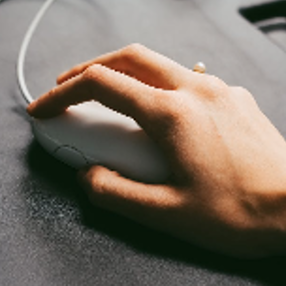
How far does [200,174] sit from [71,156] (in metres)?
0.15

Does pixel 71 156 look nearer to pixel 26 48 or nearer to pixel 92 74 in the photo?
pixel 92 74

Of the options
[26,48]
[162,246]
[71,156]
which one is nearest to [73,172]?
[71,156]

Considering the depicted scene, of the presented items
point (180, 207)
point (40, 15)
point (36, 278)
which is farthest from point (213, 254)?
point (40, 15)

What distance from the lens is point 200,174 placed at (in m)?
0.43

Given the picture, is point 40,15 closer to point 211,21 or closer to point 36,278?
point 211,21

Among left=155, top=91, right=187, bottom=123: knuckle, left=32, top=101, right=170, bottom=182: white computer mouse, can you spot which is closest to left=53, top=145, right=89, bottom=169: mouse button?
left=32, top=101, right=170, bottom=182: white computer mouse

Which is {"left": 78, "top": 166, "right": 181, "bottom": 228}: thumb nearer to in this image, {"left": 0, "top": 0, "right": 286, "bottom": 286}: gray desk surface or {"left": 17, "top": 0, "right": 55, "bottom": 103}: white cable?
{"left": 0, "top": 0, "right": 286, "bottom": 286}: gray desk surface

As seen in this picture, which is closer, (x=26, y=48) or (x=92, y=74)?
(x=92, y=74)

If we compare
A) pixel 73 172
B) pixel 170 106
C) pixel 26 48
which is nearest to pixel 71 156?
pixel 73 172

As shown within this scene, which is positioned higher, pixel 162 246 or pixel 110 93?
pixel 110 93

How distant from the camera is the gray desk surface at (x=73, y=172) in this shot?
0.44m

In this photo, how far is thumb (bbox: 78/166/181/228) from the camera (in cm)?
44

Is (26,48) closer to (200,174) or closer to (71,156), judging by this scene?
(71,156)

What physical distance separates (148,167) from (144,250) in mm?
79
